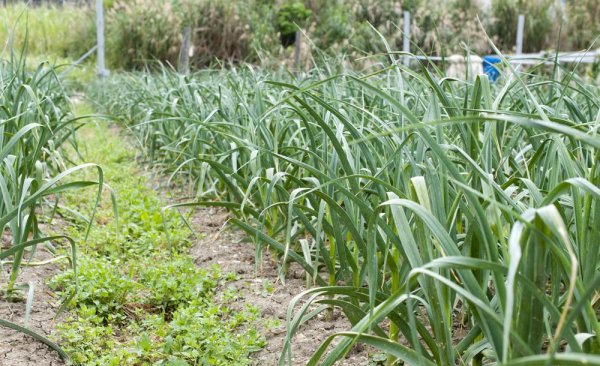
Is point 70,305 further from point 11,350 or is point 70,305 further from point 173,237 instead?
point 173,237

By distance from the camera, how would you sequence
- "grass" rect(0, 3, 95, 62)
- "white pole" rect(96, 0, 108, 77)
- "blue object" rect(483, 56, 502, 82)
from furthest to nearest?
"grass" rect(0, 3, 95, 62) → "white pole" rect(96, 0, 108, 77) → "blue object" rect(483, 56, 502, 82)

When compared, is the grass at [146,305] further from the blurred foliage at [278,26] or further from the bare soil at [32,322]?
the blurred foliage at [278,26]

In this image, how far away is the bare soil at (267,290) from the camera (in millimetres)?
1733

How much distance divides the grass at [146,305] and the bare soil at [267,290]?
1.8 inches

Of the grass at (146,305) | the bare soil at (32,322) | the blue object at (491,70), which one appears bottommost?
the grass at (146,305)

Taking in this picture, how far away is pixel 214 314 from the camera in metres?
2.02

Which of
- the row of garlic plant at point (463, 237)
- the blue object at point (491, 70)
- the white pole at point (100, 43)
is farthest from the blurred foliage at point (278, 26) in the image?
the row of garlic plant at point (463, 237)

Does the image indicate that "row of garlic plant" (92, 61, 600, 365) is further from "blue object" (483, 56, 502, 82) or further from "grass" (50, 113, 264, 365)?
"grass" (50, 113, 264, 365)

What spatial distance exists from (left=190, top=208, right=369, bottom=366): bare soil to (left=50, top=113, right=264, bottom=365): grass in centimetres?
5

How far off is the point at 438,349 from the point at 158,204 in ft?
7.66

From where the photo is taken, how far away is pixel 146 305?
2176mm

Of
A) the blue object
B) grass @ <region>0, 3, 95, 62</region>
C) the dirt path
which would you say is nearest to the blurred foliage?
grass @ <region>0, 3, 95, 62</region>

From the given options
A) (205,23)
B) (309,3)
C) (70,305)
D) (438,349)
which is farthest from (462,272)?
(309,3)

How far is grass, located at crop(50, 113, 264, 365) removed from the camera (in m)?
1.75
